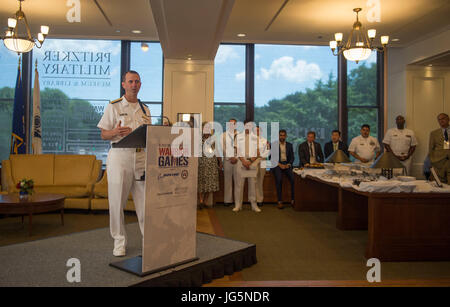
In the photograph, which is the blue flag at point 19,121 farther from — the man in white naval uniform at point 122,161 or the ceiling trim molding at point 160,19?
the man in white naval uniform at point 122,161

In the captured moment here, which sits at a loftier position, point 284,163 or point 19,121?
point 19,121

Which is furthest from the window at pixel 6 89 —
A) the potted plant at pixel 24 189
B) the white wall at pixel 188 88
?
the potted plant at pixel 24 189

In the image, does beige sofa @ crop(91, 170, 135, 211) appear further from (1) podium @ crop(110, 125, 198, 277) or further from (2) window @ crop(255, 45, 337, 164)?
(2) window @ crop(255, 45, 337, 164)

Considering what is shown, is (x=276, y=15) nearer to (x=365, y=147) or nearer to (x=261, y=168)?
(x=261, y=168)

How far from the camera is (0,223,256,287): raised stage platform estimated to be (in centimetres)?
276

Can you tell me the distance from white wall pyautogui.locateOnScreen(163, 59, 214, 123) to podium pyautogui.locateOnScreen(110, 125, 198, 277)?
5402 mm

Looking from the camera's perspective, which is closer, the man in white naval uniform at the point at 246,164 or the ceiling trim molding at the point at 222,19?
the ceiling trim molding at the point at 222,19

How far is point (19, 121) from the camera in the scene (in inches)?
307

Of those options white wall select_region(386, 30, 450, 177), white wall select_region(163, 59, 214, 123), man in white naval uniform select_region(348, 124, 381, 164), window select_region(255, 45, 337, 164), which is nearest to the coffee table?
white wall select_region(163, 59, 214, 123)

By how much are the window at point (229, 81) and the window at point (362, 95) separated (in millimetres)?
2816

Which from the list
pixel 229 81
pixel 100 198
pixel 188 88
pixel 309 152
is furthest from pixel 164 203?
pixel 229 81

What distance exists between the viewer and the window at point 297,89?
9125 mm

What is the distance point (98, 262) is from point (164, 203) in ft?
3.17
